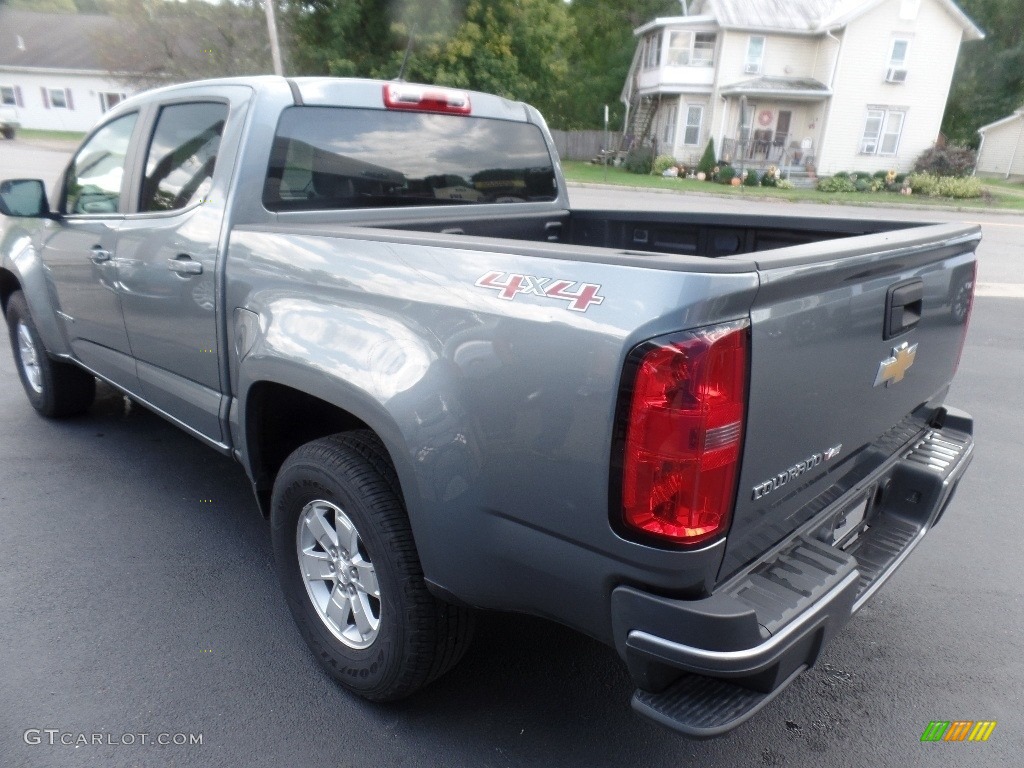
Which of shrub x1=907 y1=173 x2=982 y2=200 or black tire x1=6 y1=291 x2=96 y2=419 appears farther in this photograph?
shrub x1=907 y1=173 x2=982 y2=200

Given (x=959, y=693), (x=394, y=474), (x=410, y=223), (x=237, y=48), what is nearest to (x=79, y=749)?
(x=394, y=474)

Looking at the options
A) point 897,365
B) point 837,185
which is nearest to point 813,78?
point 837,185

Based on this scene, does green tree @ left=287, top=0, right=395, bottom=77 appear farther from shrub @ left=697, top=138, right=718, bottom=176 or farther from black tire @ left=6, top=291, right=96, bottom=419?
black tire @ left=6, top=291, right=96, bottom=419

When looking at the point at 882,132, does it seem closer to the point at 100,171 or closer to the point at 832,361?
the point at 100,171

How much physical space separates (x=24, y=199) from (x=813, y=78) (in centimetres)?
3272

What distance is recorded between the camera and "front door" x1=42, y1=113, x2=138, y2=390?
11.3 ft

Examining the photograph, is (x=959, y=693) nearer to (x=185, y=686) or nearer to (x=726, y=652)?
(x=726, y=652)

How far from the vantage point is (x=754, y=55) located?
98.3 feet

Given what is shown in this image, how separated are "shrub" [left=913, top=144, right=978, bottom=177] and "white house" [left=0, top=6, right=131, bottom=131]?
41.9m

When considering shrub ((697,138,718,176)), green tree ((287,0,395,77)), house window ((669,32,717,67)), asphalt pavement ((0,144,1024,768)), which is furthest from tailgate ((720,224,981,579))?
house window ((669,32,717,67))

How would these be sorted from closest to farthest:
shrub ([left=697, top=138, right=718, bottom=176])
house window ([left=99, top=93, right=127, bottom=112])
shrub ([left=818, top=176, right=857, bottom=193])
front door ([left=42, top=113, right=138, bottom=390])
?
front door ([left=42, top=113, right=138, bottom=390]), shrub ([left=818, top=176, right=857, bottom=193]), shrub ([left=697, top=138, right=718, bottom=176]), house window ([left=99, top=93, right=127, bottom=112])

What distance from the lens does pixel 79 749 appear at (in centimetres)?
225

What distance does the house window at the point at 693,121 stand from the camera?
3141cm

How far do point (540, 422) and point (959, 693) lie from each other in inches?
76.9
